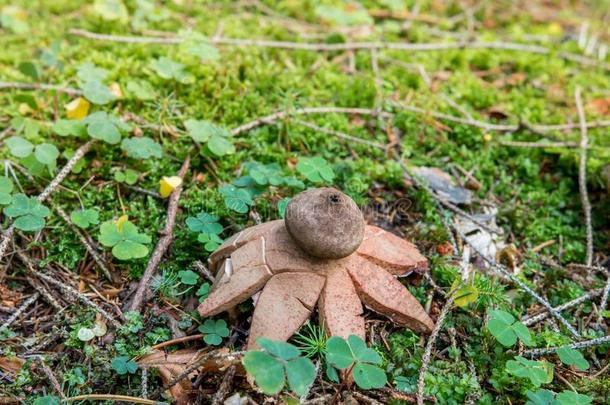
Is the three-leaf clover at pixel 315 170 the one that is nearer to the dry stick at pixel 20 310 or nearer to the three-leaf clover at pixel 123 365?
the three-leaf clover at pixel 123 365

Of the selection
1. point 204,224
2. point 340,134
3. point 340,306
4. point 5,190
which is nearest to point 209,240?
point 204,224

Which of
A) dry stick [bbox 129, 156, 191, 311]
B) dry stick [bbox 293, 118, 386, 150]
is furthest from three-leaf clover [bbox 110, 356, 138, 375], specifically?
dry stick [bbox 293, 118, 386, 150]

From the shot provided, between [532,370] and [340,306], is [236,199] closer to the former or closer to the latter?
[340,306]

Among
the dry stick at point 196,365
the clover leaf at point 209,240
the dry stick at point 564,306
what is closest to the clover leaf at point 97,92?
the clover leaf at point 209,240

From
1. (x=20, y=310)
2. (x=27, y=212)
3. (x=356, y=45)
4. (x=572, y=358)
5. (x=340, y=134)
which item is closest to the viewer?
(x=572, y=358)

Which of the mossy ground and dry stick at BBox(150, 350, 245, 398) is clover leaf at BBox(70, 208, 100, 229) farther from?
dry stick at BBox(150, 350, 245, 398)

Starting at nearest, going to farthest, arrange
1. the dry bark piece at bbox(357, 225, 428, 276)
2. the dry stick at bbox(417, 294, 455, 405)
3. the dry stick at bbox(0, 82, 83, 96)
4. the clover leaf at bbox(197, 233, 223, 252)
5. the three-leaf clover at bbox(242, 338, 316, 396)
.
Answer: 1. the three-leaf clover at bbox(242, 338, 316, 396)
2. the dry stick at bbox(417, 294, 455, 405)
3. the dry bark piece at bbox(357, 225, 428, 276)
4. the clover leaf at bbox(197, 233, 223, 252)
5. the dry stick at bbox(0, 82, 83, 96)
